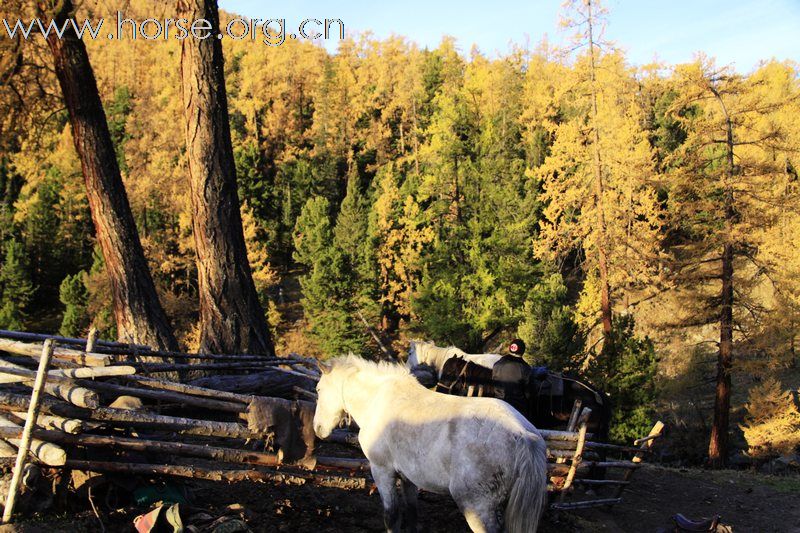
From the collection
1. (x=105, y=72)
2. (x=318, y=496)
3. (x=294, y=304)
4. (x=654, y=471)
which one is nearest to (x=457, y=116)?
(x=294, y=304)

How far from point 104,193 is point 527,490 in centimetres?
860

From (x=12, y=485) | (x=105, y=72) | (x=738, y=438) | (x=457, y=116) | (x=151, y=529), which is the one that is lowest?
(x=738, y=438)

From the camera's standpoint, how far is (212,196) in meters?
10.2

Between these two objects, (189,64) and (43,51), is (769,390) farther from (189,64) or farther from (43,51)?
(43,51)

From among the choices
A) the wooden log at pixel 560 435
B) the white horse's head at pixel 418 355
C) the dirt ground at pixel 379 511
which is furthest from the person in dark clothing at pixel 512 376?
the white horse's head at pixel 418 355

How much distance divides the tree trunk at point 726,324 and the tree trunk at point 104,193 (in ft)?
52.9

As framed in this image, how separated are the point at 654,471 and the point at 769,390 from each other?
1101 centimetres

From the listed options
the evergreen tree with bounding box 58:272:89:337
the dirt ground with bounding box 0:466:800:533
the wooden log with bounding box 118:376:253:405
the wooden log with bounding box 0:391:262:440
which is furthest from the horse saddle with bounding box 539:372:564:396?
the evergreen tree with bounding box 58:272:89:337

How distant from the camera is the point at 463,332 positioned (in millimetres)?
31188

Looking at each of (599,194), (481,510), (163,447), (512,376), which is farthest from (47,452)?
(599,194)

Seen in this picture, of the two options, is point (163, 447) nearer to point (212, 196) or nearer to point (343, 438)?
point (343, 438)

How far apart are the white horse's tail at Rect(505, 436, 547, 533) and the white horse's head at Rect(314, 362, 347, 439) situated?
2019 mm

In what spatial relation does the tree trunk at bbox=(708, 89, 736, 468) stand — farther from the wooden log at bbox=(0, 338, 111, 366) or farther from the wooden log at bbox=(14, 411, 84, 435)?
the wooden log at bbox=(14, 411, 84, 435)

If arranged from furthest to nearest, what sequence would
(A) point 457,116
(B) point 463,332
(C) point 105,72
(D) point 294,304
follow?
(C) point 105,72, (D) point 294,304, (A) point 457,116, (B) point 463,332
